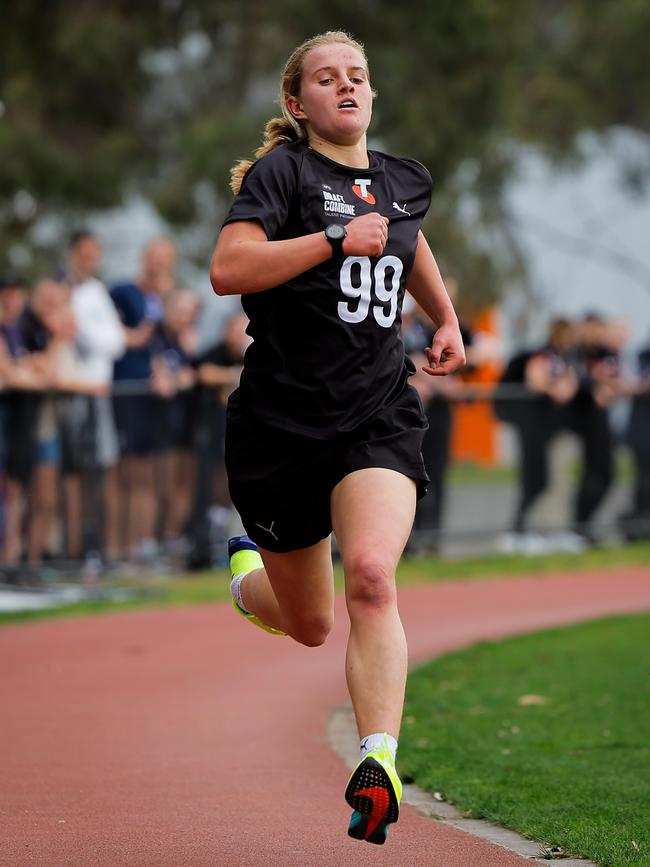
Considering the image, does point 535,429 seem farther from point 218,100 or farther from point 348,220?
point 218,100

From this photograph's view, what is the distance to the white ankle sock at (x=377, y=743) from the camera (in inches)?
186

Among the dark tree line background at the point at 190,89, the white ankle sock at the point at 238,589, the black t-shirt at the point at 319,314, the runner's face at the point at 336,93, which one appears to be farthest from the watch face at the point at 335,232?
the dark tree line background at the point at 190,89

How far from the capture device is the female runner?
4957mm

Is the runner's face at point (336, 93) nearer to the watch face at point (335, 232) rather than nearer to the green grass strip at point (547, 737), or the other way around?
the watch face at point (335, 232)

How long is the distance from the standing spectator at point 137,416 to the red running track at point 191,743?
1.40 metres

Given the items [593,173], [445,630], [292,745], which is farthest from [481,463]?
[593,173]

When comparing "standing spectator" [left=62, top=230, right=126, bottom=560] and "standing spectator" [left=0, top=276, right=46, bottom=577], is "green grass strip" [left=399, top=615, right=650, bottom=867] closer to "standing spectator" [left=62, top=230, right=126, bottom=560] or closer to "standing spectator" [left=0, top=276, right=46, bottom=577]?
"standing spectator" [left=62, top=230, right=126, bottom=560]

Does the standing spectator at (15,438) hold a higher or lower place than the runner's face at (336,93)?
lower

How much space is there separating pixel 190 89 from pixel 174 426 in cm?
1550

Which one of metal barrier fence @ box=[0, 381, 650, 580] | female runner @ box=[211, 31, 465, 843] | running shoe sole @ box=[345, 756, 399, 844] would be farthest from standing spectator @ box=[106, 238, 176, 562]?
running shoe sole @ box=[345, 756, 399, 844]

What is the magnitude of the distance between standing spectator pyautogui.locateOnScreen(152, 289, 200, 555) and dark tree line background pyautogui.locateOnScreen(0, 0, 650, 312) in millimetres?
10683

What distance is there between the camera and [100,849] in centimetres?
522

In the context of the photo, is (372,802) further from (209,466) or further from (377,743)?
(209,466)

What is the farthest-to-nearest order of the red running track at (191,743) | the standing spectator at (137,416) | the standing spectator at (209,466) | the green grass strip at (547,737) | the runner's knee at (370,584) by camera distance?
1. the standing spectator at (209,466)
2. the standing spectator at (137,416)
3. the green grass strip at (547,737)
4. the red running track at (191,743)
5. the runner's knee at (370,584)
